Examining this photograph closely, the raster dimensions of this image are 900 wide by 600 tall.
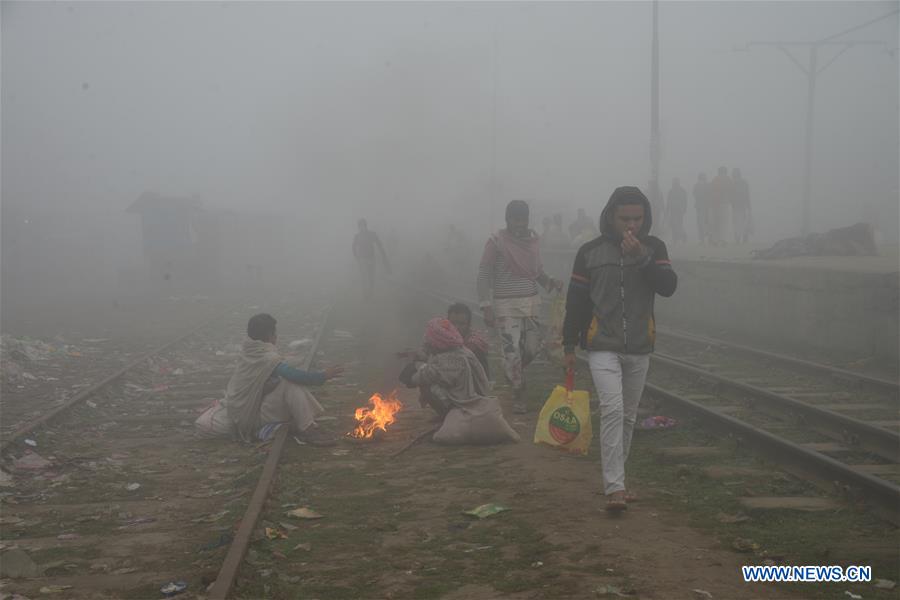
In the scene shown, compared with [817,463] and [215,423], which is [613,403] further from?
[215,423]

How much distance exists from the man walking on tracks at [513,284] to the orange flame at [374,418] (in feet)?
3.89

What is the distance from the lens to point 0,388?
12141mm

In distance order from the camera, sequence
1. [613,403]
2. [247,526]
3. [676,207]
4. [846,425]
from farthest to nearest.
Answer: [676,207] < [846,425] < [613,403] < [247,526]

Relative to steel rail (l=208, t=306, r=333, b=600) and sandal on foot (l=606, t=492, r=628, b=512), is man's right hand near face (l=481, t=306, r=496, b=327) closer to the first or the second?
steel rail (l=208, t=306, r=333, b=600)

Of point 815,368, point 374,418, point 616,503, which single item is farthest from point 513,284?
point 815,368

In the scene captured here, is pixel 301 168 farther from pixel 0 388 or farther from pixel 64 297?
pixel 0 388

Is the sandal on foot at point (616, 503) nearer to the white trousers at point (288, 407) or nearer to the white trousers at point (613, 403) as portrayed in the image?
the white trousers at point (613, 403)

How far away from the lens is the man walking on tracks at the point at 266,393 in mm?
8156

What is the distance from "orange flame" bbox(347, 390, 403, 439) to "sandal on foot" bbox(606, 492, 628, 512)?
3.14 meters

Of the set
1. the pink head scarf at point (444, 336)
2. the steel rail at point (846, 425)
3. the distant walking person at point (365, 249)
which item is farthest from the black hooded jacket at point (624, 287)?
the distant walking person at point (365, 249)

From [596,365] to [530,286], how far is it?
10.7 feet

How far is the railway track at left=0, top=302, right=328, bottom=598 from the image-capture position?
5.18 metres

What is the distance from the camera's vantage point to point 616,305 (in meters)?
5.72

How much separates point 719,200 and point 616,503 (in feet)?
66.5
